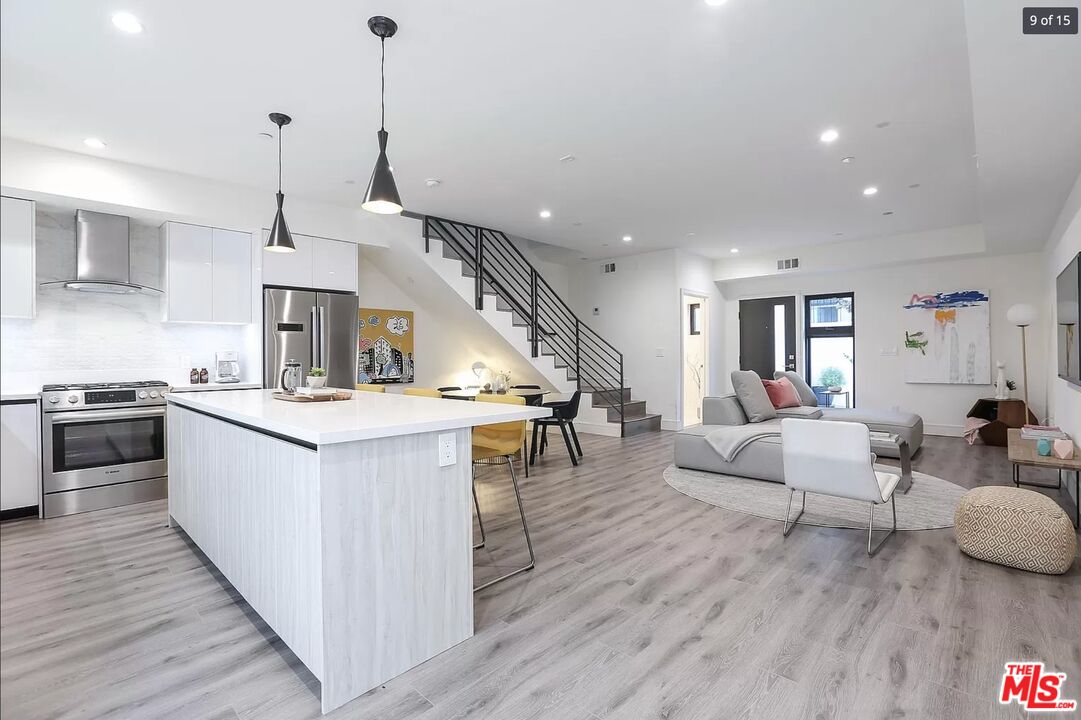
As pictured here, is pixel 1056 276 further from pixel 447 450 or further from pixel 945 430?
pixel 447 450

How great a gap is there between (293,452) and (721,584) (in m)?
2.15

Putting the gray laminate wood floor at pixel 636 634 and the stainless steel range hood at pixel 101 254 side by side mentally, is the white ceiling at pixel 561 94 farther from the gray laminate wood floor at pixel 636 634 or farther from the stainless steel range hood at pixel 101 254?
the gray laminate wood floor at pixel 636 634

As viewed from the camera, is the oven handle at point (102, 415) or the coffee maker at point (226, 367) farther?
the coffee maker at point (226, 367)

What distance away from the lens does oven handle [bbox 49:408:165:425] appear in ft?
13.5

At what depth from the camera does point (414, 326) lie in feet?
24.6

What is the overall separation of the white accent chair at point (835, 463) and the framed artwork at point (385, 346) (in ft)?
16.2

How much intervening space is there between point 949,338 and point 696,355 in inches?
129

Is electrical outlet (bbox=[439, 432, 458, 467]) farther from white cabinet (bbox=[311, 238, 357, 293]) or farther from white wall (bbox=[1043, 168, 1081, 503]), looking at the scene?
white wall (bbox=[1043, 168, 1081, 503])

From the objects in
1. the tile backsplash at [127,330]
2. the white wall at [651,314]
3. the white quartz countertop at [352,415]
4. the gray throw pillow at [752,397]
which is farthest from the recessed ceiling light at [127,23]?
the white wall at [651,314]

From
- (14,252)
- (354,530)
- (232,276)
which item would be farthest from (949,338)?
(14,252)

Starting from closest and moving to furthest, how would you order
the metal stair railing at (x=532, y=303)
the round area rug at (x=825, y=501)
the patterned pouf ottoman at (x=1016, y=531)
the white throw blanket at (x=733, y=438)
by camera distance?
the patterned pouf ottoman at (x=1016, y=531) < the round area rug at (x=825, y=501) < the white throw blanket at (x=733, y=438) < the metal stair railing at (x=532, y=303)

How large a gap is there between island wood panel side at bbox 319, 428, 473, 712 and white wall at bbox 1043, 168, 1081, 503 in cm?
442

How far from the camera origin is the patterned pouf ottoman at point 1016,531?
2898mm

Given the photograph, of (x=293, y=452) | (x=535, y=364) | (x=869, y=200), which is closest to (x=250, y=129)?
(x=293, y=452)
